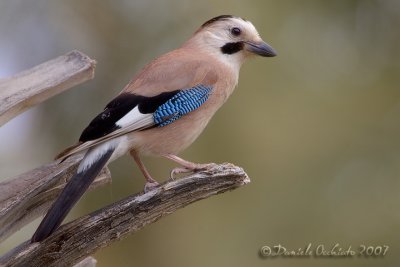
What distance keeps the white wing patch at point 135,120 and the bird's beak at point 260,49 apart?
96 cm

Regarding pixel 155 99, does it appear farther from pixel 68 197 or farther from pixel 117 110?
pixel 68 197

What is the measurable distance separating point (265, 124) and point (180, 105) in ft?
5.05

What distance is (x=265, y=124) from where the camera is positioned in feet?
18.4

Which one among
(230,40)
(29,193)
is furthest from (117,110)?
(230,40)

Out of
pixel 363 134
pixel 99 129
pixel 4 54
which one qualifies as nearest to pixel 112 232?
pixel 99 129

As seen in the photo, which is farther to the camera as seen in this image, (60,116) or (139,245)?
(60,116)

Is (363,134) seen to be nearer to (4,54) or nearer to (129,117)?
(129,117)

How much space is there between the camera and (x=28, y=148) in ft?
20.0

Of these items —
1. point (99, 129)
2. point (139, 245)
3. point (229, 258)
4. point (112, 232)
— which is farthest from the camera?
point (139, 245)

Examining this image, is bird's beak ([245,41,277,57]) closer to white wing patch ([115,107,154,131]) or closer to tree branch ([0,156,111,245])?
white wing patch ([115,107,154,131])

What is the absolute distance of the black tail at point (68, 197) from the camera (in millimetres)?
3078

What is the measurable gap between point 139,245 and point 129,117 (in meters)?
1.84

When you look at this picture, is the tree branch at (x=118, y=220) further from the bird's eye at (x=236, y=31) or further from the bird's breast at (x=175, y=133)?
the bird's eye at (x=236, y=31)

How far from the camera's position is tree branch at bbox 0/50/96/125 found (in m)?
3.43
